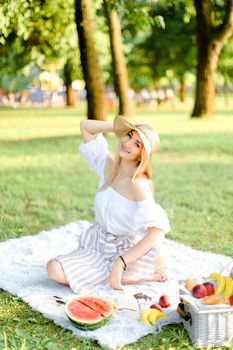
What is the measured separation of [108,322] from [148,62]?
91.9ft

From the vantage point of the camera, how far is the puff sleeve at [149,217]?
356 centimetres

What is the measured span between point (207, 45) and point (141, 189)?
1285cm

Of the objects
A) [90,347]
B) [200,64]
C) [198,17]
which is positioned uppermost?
[198,17]

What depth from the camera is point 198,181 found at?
769 centimetres

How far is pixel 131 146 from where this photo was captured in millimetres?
3670

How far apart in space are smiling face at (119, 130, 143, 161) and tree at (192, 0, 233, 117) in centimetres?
1207

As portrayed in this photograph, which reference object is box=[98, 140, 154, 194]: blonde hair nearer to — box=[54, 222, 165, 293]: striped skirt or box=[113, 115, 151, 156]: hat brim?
box=[113, 115, 151, 156]: hat brim

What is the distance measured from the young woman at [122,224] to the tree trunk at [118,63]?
10.7 m

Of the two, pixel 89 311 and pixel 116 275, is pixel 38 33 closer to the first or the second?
pixel 116 275

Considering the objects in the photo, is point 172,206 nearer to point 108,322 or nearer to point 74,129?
point 108,322

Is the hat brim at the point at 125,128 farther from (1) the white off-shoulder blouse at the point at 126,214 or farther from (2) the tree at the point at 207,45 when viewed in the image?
(2) the tree at the point at 207,45

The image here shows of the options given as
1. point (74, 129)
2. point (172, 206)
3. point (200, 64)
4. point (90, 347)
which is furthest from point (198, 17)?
point (90, 347)

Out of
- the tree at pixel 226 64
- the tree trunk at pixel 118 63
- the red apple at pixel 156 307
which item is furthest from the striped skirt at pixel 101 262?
the tree at pixel 226 64

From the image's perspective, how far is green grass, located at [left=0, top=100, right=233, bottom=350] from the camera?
3.20 meters
